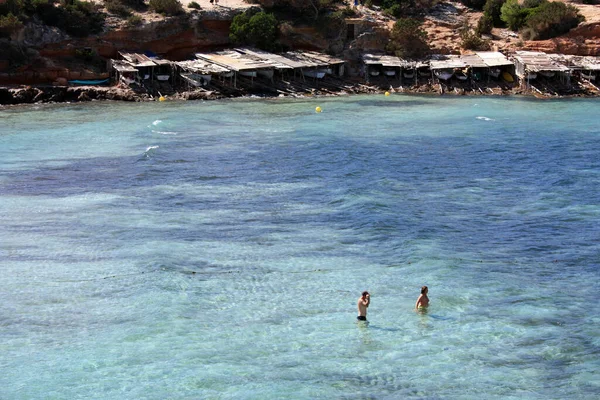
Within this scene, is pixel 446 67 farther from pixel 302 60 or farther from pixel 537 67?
pixel 302 60

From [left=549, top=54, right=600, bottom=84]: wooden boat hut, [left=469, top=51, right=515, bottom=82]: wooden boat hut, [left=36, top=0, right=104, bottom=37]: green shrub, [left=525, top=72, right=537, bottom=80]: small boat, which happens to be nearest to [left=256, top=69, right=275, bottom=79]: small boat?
[left=36, top=0, right=104, bottom=37]: green shrub

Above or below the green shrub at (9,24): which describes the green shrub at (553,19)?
above

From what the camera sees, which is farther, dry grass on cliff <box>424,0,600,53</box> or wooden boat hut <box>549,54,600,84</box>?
dry grass on cliff <box>424,0,600,53</box>

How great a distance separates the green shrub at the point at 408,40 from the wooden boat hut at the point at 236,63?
432 inches

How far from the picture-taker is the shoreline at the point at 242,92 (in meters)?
58.1

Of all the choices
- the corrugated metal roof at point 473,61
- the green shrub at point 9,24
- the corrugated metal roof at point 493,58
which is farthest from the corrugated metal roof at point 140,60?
the corrugated metal roof at point 493,58

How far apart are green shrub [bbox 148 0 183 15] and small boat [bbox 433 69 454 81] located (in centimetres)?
2118

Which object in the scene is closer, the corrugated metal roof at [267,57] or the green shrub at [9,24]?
the green shrub at [9,24]

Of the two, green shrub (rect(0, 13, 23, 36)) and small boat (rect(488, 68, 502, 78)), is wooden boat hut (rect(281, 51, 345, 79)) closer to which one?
small boat (rect(488, 68, 502, 78))

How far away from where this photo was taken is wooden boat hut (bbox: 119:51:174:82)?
199 ft

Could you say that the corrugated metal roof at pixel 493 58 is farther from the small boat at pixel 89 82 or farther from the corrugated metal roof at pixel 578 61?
the small boat at pixel 89 82

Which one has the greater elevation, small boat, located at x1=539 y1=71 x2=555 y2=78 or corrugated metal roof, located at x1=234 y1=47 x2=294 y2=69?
corrugated metal roof, located at x1=234 y1=47 x2=294 y2=69

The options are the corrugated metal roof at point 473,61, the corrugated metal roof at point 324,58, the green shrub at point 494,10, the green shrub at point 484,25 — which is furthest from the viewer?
the green shrub at point 494,10

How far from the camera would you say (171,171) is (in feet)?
126
